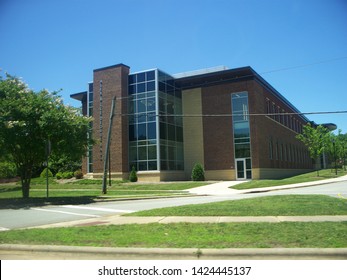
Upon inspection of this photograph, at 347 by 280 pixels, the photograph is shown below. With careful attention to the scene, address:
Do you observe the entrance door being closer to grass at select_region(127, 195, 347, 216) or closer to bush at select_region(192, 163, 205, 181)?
bush at select_region(192, 163, 205, 181)

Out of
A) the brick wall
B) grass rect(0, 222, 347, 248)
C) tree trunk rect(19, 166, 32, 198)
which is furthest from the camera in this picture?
the brick wall

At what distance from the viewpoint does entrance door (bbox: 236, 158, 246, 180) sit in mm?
37750

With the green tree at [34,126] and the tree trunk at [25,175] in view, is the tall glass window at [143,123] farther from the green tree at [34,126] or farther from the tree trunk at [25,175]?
the tree trunk at [25,175]

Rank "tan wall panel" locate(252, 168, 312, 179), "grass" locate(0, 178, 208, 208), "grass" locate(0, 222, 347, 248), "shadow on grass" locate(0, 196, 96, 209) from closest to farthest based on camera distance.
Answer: "grass" locate(0, 222, 347, 248) < "shadow on grass" locate(0, 196, 96, 209) < "grass" locate(0, 178, 208, 208) < "tan wall panel" locate(252, 168, 312, 179)

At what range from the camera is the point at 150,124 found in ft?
125

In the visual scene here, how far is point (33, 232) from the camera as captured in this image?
9.29 metres

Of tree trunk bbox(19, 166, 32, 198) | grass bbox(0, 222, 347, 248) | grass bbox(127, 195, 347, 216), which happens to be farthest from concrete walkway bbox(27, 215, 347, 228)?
tree trunk bbox(19, 166, 32, 198)

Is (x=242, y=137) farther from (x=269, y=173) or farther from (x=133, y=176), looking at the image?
(x=133, y=176)

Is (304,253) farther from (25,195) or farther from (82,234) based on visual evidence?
(25,195)

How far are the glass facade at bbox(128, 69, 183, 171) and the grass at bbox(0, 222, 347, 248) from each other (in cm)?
2784

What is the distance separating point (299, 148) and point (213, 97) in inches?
1115

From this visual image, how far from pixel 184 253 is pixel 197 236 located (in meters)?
1.41

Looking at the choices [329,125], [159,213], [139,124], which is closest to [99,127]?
[139,124]

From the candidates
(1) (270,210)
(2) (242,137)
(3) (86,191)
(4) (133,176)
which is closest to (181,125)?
(2) (242,137)
